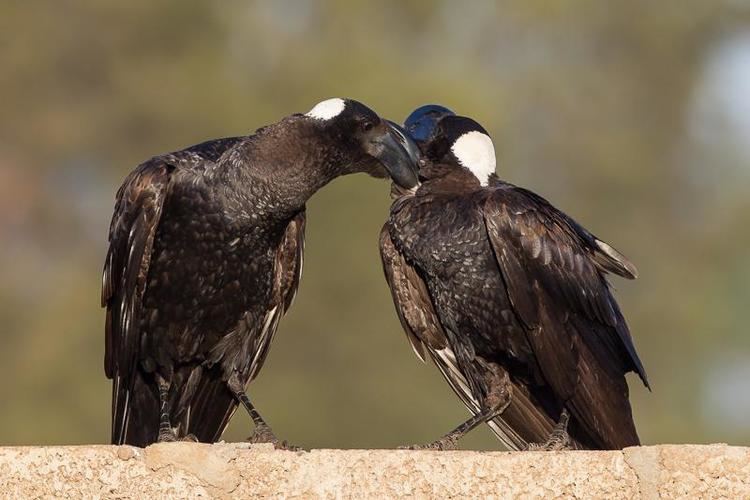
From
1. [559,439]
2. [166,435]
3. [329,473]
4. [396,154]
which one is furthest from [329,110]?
[329,473]

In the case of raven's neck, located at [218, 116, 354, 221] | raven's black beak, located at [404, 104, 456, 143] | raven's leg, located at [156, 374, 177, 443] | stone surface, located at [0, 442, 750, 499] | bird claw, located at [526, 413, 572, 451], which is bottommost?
stone surface, located at [0, 442, 750, 499]

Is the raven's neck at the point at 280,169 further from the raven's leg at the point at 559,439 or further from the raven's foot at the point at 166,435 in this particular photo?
the raven's leg at the point at 559,439

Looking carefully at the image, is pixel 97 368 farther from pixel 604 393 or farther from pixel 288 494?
pixel 288 494

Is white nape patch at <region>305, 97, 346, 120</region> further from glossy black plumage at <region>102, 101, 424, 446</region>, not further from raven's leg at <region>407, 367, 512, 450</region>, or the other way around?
raven's leg at <region>407, 367, 512, 450</region>

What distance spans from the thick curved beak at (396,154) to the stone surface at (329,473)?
212 centimetres

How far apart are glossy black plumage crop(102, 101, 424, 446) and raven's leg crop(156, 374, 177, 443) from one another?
0.01 meters

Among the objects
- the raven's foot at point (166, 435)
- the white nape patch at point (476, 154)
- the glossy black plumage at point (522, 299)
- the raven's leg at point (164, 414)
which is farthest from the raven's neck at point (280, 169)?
the raven's foot at point (166, 435)

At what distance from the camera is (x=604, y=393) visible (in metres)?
6.49

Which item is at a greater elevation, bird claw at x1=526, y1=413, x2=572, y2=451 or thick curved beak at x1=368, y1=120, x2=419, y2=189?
thick curved beak at x1=368, y1=120, x2=419, y2=189

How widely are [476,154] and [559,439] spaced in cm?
137

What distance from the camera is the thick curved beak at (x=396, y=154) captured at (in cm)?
673

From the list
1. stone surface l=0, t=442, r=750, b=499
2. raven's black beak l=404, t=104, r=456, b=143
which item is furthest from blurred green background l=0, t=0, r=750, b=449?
stone surface l=0, t=442, r=750, b=499

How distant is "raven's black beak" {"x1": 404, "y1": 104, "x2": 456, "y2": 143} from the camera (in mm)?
7125

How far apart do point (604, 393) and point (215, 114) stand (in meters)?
9.61
